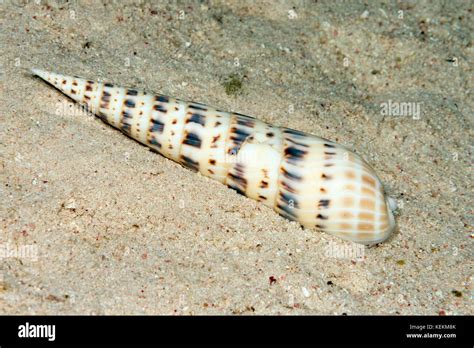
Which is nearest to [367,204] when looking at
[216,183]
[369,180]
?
[369,180]

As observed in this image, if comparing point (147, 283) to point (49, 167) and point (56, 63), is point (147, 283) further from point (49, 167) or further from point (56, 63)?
point (56, 63)

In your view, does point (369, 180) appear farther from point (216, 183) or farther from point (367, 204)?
point (216, 183)

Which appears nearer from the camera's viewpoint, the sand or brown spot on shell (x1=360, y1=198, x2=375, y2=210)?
the sand

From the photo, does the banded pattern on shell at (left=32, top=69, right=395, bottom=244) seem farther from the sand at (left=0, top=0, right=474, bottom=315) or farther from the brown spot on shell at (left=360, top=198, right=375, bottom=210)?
the sand at (left=0, top=0, right=474, bottom=315)

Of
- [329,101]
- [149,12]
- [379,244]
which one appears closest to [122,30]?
[149,12]

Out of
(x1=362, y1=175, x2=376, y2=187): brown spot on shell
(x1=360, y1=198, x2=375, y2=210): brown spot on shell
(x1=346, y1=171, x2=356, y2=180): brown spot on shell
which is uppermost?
(x1=346, y1=171, x2=356, y2=180): brown spot on shell

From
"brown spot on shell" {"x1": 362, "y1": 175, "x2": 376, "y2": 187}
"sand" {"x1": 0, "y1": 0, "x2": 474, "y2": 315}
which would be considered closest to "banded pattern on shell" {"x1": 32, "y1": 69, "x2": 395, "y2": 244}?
"brown spot on shell" {"x1": 362, "y1": 175, "x2": 376, "y2": 187}
